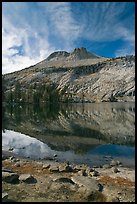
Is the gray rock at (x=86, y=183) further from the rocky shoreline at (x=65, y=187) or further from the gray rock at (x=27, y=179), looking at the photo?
the gray rock at (x=27, y=179)

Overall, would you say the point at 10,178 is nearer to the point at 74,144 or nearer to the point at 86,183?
the point at 86,183

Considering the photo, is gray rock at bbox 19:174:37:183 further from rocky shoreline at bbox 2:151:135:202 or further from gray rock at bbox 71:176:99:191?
gray rock at bbox 71:176:99:191

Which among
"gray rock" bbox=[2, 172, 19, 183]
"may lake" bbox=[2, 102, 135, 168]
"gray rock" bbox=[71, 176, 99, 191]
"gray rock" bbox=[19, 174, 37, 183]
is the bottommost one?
"may lake" bbox=[2, 102, 135, 168]

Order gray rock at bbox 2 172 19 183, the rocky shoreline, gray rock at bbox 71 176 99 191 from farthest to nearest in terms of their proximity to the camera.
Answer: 1. gray rock at bbox 2 172 19 183
2. gray rock at bbox 71 176 99 191
3. the rocky shoreline

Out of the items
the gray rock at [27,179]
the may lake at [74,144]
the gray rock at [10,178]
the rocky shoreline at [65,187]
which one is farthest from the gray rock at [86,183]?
the may lake at [74,144]

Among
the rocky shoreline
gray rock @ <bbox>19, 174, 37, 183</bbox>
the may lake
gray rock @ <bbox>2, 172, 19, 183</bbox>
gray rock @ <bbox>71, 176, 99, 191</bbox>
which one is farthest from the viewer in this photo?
the may lake

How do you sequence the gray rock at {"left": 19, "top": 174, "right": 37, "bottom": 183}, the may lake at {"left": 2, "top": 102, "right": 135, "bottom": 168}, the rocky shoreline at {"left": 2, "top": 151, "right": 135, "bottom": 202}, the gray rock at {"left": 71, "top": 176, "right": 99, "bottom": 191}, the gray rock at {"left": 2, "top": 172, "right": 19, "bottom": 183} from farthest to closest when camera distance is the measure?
the may lake at {"left": 2, "top": 102, "right": 135, "bottom": 168} → the gray rock at {"left": 19, "top": 174, "right": 37, "bottom": 183} → the gray rock at {"left": 2, "top": 172, "right": 19, "bottom": 183} → the gray rock at {"left": 71, "top": 176, "right": 99, "bottom": 191} → the rocky shoreline at {"left": 2, "top": 151, "right": 135, "bottom": 202}

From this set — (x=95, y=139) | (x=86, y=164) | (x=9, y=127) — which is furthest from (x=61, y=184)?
(x=9, y=127)

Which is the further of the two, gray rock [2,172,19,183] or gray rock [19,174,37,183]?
gray rock [19,174,37,183]

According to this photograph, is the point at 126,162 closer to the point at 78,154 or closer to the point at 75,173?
the point at 78,154

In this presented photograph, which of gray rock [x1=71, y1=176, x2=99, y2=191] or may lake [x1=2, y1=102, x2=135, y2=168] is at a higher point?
gray rock [x1=71, y1=176, x2=99, y2=191]

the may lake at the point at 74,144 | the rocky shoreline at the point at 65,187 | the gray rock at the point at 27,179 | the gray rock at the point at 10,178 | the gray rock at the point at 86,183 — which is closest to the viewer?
the rocky shoreline at the point at 65,187

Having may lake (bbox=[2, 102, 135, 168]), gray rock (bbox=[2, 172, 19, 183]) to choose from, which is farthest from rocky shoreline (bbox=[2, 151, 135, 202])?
may lake (bbox=[2, 102, 135, 168])

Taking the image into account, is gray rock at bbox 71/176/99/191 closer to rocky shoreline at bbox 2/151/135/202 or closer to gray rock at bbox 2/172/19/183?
rocky shoreline at bbox 2/151/135/202
